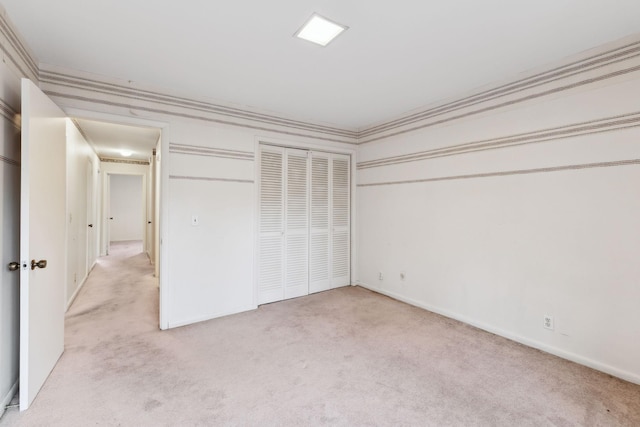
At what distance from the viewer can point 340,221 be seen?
4.63 metres

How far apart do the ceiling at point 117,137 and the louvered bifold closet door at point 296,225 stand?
1.87 meters

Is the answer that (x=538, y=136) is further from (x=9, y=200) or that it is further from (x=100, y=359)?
(x=100, y=359)

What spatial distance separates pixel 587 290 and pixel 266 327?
288 centimetres

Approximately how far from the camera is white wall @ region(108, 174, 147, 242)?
10000 mm

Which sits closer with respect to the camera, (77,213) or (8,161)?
(8,161)

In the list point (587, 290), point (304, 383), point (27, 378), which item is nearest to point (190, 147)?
point (27, 378)

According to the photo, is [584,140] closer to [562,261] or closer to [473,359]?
[562,261]

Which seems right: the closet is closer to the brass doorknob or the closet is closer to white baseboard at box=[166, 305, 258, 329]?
white baseboard at box=[166, 305, 258, 329]

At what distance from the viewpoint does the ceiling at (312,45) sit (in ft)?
6.07

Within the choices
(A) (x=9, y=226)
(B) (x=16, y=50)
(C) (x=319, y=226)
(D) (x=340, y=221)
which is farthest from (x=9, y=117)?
(D) (x=340, y=221)

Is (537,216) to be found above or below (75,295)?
above

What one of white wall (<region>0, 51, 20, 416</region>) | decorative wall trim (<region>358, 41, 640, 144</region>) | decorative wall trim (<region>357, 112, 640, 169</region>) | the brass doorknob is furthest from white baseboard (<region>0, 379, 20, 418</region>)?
decorative wall trim (<region>358, 41, 640, 144</region>)

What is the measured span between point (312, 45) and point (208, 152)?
1.72 m

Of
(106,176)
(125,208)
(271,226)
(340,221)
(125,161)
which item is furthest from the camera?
(125,208)
